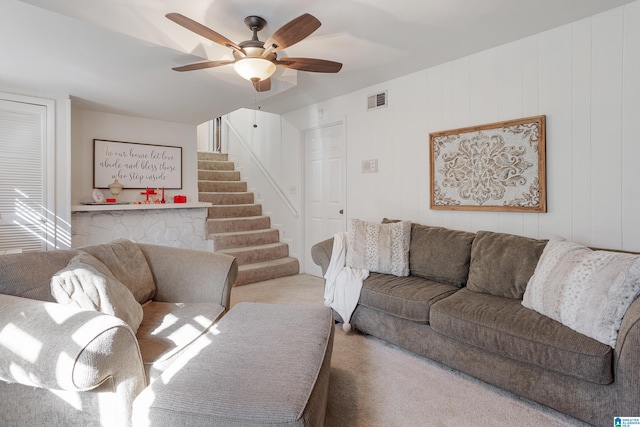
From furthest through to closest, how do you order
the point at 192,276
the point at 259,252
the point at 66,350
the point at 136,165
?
the point at 259,252
the point at 136,165
the point at 192,276
the point at 66,350

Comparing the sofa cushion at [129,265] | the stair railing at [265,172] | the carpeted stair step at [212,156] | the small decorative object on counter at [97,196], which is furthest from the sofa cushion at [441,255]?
the carpeted stair step at [212,156]

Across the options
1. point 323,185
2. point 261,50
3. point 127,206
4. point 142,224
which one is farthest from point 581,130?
point 142,224

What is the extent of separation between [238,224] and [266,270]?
997 millimetres

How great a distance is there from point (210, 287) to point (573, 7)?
9.82 feet

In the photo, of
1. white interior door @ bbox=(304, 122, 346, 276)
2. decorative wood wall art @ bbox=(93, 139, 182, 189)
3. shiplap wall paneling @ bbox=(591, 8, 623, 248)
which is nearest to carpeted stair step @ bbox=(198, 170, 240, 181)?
decorative wood wall art @ bbox=(93, 139, 182, 189)

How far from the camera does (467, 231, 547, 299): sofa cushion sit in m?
2.18

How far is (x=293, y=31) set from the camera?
1.94m

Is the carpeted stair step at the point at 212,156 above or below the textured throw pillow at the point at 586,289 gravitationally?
above

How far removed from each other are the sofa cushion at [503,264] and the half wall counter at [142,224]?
3459 mm

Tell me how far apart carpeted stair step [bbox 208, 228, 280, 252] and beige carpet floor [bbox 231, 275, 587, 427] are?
102 inches

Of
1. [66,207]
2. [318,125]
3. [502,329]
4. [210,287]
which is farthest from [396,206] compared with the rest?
[66,207]

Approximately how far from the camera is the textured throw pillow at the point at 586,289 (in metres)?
1.58

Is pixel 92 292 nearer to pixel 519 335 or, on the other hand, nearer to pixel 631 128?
pixel 519 335

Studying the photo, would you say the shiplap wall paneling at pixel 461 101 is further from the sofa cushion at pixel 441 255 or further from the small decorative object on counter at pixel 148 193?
the small decorative object on counter at pixel 148 193
